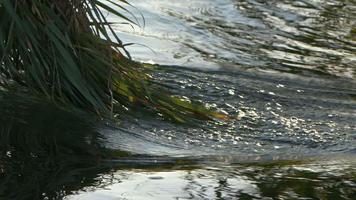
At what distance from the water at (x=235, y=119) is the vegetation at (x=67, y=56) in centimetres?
15

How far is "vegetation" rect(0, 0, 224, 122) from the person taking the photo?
4.14 meters

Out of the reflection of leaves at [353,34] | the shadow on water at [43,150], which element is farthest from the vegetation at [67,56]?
the reflection of leaves at [353,34]

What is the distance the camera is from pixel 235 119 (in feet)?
17.3

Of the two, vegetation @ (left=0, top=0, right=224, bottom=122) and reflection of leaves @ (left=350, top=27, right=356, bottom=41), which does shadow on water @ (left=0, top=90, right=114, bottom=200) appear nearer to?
vegetation @ (left=0, top=0, right=224, bottom=122)

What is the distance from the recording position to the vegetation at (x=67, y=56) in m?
4.14

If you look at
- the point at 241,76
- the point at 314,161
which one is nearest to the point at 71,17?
the point at 314,161

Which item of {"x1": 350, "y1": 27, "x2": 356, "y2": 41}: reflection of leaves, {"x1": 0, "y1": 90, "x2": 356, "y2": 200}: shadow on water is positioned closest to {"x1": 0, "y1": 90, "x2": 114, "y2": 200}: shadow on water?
{"x1": 0, "y1": 90, "x2": 356, "y2": 200}: shadow on water

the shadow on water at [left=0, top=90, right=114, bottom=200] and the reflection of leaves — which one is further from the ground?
the reflection of leaves

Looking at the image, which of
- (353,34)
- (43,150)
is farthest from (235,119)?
(353,34)

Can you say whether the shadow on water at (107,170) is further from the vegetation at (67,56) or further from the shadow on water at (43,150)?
the vegetation at (67,56)

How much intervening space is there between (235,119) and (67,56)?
4.45 feet

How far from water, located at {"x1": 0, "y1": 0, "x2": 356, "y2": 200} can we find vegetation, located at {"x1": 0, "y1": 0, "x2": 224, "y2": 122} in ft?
0.48

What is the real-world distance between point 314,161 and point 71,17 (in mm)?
1352

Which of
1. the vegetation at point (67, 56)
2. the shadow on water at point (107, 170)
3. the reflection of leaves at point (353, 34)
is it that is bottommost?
the shadow on water at point (107, 170)
